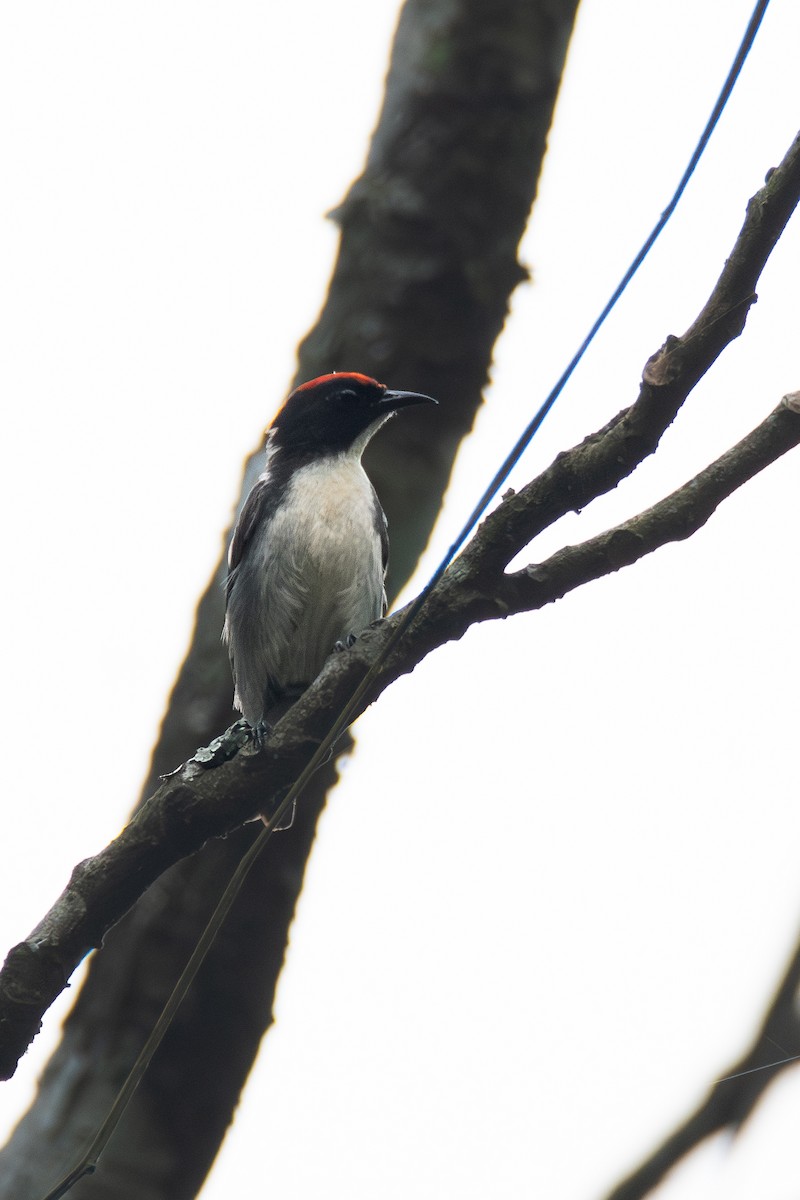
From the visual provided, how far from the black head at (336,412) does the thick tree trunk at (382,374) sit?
0.08 meters

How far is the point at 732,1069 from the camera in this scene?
2168mm

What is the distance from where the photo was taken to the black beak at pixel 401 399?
5.74m

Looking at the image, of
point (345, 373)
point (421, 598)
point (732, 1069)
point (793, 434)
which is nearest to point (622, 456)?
point (793, 434)

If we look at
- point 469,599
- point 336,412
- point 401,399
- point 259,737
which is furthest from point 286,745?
point 336,412

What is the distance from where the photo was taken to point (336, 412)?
20.4ft

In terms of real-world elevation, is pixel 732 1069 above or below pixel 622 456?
below

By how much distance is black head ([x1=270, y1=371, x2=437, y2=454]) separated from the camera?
19.1 ft

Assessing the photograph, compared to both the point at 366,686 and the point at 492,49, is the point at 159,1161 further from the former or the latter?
the point at 492,49

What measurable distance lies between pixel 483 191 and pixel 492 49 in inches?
25.2

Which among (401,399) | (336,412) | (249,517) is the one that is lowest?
(401,399)

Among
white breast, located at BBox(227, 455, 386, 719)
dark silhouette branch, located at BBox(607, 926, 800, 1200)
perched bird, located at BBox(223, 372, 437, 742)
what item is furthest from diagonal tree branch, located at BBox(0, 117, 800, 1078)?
white breast, located at BBox(227, 455, 386, 719)

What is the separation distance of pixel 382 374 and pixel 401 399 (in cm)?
14

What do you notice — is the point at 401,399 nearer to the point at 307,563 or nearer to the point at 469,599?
the point at 307,563

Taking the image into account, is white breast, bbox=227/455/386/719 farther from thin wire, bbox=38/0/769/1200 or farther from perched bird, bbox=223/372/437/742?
thin wire, bbox=38/0/769/1200
